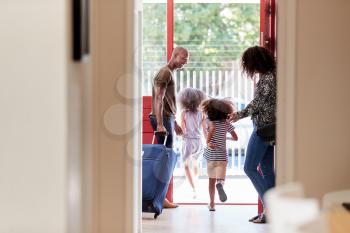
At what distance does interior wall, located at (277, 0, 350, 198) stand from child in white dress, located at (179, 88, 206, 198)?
A: 7.16 ft

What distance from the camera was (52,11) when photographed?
2.69 m

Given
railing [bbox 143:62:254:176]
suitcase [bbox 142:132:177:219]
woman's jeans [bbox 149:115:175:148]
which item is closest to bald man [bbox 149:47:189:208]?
woman's jeans [bbox 149:115:175:148]

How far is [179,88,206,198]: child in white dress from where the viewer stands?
19.8 ft

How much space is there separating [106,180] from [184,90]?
2.41 meters

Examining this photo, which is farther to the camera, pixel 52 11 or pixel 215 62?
pixel 215 62

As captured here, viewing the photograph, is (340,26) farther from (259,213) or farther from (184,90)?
(184,90)

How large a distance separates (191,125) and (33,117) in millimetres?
3413

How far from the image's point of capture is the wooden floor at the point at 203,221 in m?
4.95

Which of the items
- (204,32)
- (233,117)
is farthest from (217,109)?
(204,32)

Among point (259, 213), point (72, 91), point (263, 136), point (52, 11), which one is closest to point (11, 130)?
point (72, 91)

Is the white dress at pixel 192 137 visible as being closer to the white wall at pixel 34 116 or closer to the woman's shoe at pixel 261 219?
the woman's shoe at pixel 261 219

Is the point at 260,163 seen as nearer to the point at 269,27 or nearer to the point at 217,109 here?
the point at 217,109

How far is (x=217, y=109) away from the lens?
230 inches

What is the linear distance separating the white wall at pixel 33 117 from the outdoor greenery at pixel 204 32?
3354 mm
